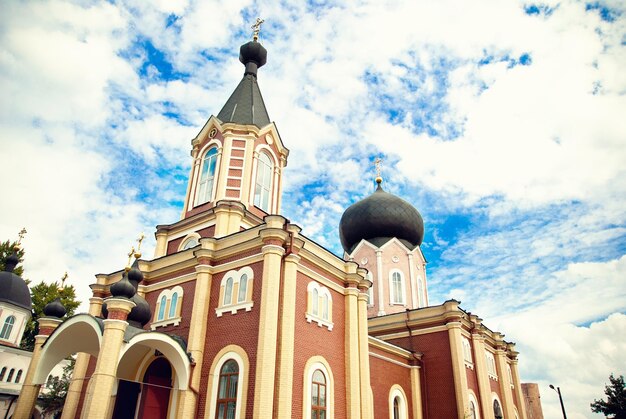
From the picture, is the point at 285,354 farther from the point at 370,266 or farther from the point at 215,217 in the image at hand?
the point at 370,266

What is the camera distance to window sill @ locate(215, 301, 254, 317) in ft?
49.2

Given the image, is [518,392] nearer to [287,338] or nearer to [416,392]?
[416,392]

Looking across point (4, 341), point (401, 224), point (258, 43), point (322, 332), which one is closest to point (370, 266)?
point (401, 224)

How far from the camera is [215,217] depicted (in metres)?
18.8

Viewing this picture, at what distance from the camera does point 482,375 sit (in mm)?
23609

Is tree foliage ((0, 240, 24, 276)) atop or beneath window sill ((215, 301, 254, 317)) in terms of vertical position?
atop

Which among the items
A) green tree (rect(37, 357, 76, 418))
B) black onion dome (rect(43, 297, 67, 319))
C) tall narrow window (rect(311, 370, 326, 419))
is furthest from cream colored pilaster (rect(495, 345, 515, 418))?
green tree (rect(37, 357, 76, 418))

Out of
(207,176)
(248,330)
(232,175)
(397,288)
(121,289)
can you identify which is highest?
(207,176)

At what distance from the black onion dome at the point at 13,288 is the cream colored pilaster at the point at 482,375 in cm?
2901

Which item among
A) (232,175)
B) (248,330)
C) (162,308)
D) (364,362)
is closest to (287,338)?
(248,330)

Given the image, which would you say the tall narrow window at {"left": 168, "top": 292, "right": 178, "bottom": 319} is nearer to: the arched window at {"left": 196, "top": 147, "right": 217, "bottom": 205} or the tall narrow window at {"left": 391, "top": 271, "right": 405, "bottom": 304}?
the arched window at {"left": 196, "top": 147, "right": 217, "bottom": 205}

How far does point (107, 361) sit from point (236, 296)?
449 centimetres

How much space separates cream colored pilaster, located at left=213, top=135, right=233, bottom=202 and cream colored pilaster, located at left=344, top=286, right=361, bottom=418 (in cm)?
685

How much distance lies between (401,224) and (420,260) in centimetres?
294
